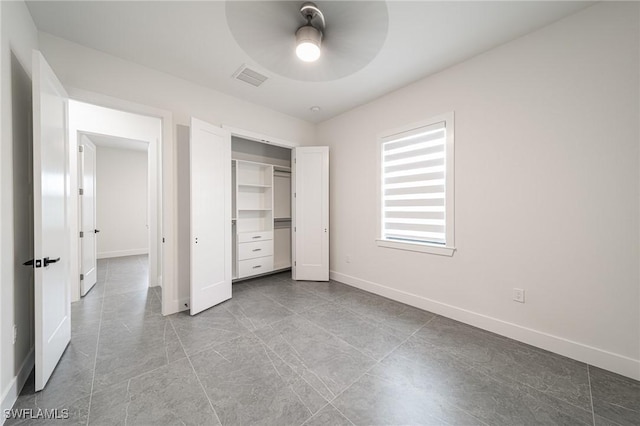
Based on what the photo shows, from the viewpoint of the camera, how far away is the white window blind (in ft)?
9.11

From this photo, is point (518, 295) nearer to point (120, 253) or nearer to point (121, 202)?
point (120, 253)

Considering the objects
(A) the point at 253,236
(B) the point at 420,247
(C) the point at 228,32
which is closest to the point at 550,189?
(B) the point at 420,247

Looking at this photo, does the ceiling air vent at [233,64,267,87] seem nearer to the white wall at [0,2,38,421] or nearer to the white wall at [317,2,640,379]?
the white wall at [0,2,38,421]

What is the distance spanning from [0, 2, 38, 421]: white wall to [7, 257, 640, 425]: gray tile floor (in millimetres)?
268

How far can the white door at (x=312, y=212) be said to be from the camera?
401 centimetres

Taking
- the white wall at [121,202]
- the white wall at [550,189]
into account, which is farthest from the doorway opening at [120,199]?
the white wall at [550,189]

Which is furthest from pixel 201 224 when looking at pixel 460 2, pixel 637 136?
A: pixel 637 136

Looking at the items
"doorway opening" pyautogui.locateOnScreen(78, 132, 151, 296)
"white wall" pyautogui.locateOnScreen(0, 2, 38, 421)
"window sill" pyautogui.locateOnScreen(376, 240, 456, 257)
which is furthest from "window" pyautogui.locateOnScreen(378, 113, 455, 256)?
"doorway opening" pyautogui.locateOnScreen(78, 132, 151, 296)

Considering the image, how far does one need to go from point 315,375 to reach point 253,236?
8.90 feet

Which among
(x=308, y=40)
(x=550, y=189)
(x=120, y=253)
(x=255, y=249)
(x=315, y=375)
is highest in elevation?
(x=308, y=40)

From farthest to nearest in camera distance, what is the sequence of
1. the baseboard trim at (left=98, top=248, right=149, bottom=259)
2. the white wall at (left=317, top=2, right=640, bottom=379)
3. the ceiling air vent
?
the baseboard trim at (left=98, top=248, right=149, bottom=259), the ceiling air vent, the white wall at (left=317, top=2, right=640, bottom=379)

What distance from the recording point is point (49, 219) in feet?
5.58

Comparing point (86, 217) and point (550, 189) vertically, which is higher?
point (550, 189)

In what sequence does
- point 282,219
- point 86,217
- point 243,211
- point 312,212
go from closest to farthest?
point 86,217
point 312,212
point 243,211
point 282,219
